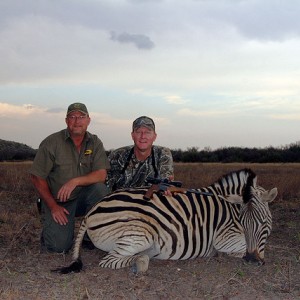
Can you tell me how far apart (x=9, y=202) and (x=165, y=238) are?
4.88m

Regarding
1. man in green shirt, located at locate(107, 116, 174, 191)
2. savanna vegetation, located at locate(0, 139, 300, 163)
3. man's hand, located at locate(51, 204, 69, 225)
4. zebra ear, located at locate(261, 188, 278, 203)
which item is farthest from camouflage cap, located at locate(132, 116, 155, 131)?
savanna vegetation, located at locate(0, 139, 300, 163)

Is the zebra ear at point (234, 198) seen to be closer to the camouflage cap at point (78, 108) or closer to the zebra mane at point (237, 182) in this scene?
the zebra mane at point (237, 182)

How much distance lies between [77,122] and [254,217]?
2094 mm

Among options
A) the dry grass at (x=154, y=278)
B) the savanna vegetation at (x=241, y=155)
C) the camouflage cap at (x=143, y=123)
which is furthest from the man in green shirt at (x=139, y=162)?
the savanna vegetation at (x=241, y=155)

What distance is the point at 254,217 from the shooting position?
4.79m

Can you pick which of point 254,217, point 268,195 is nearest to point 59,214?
point 254,217

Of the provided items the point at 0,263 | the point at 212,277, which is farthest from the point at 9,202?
the point at 212,277

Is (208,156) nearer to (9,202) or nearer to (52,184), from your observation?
(9,202)

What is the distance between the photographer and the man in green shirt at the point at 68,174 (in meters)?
5.41

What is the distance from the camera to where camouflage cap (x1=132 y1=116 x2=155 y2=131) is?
220 inches

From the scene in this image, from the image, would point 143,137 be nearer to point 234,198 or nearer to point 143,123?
point 143,123

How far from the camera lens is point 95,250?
552 cm

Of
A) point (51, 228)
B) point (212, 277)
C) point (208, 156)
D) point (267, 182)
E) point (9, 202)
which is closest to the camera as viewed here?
point (212, 277)

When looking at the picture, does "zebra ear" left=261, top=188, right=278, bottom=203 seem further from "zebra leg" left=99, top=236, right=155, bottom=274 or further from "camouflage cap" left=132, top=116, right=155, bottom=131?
"camouflage cap" left=132, top=116, right=155, bottom=131
